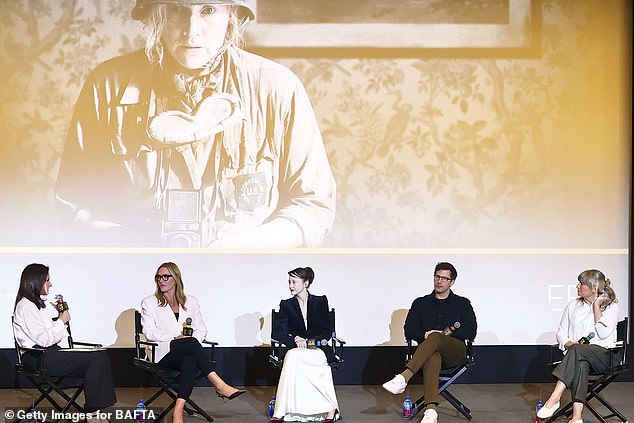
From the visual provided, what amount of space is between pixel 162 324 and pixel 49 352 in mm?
763

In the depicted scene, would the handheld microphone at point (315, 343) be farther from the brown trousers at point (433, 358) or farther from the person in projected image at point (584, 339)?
the person in projected image at point (584, 339)

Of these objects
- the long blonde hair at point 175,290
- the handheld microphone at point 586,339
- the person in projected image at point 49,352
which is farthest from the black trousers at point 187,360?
the handheld microphone at point 586,339

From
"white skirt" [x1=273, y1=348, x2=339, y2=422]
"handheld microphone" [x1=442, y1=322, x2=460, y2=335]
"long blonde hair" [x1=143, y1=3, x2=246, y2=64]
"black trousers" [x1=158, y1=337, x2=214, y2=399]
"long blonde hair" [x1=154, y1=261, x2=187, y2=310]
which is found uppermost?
"long blonde hair" [x1=143, y1=3, x2=246, y2=64]

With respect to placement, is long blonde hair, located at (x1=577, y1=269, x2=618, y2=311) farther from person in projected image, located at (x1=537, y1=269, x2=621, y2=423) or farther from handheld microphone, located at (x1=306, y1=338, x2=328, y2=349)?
Answer: handheld microphone, located at (x1=306, y1=338, x2=328, y2=349)

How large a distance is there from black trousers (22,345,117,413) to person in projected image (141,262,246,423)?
1.43 feet

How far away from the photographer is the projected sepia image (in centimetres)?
715

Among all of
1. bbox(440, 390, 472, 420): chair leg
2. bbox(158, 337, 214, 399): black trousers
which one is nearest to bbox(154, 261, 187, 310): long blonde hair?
bbox(158, 337, 214, 399): black trousers

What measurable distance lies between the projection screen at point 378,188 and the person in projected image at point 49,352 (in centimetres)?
149

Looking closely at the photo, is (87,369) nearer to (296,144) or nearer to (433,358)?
(433,358)

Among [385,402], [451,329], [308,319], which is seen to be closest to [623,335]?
[451,329]

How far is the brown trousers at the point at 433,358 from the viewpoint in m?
6.00

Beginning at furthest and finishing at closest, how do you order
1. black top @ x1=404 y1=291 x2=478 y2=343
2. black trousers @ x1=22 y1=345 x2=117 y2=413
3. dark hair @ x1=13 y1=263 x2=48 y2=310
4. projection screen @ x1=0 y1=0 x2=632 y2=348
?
projection screen @ x1=0 y1=0 x2=632 y2=348
black top @ x1=404 y1=291 x2=478 y2=343
dark hair @ x1=13 y1=263 x2=48 y2=310
black trousers @ x1=22 y1=345 x2=117 y2=413

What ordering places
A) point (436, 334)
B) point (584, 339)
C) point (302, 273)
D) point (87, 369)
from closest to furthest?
point (87, 369) → point (584, 339) → point (436, 334) → point (302, 273)

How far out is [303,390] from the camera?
605 centimetres
